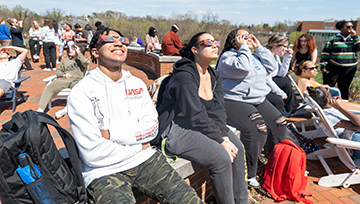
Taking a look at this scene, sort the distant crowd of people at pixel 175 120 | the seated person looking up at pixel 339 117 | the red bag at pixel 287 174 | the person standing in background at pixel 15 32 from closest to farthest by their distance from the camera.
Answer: the distant crowd of people at pixel 175 120 → the red bag at pixel 287 174 → the seated person looking up at pixel 339 117 → the person standing in background at pixel 15 32

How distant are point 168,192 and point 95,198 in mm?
510

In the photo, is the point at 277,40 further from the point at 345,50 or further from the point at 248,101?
the point at 345,50

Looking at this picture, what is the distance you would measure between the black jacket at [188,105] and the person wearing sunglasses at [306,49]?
13.3 ft

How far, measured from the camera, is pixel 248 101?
2975 mm

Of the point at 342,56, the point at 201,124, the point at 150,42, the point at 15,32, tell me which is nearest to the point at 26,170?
the point at 201,124

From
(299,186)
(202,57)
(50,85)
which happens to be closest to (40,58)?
(50,85)

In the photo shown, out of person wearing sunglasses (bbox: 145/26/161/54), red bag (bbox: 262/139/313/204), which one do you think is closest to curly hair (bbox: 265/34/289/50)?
red bag (bbox: 262/139/313/204)

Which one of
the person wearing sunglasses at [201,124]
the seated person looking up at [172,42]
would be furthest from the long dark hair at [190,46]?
the seated person looking up at [172,42]

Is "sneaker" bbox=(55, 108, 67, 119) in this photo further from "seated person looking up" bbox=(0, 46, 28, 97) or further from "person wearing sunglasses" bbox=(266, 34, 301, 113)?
"person wearing sunglasses" bbox=(266, 34, 301, 113)

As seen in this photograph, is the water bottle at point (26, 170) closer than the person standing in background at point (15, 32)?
Yes

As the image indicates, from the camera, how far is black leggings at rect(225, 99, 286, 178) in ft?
9.07

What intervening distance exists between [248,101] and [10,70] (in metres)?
5.09

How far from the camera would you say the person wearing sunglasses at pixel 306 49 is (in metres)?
5.59

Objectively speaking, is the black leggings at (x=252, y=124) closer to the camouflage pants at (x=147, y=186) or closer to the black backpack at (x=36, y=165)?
the camouflage pants at (x=147, y=186)
